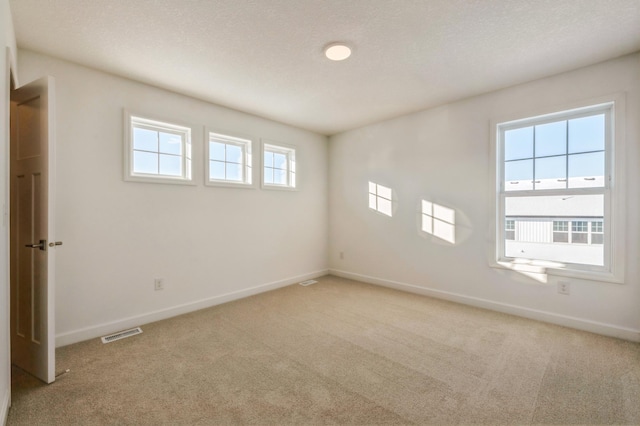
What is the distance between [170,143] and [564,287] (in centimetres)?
445

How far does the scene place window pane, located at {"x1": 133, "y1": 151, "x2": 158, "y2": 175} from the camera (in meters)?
2.98

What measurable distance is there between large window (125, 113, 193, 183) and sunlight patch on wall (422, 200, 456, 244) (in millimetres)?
3033

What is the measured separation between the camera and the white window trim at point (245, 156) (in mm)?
3469

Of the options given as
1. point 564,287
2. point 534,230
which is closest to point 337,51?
point 534,230

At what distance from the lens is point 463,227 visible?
3523 millimetres

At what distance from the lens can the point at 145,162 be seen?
3.05 metres

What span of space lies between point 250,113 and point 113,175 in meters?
1.84

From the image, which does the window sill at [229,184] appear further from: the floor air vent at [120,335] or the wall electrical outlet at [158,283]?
the floor air vent at [120,335]

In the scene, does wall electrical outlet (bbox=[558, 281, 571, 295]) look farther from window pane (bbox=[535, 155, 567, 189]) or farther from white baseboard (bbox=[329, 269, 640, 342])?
window pane (bbox=[535, 155, 567, 189])

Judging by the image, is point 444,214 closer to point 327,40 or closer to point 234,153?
point 327,40

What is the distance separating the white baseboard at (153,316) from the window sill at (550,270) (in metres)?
2.93

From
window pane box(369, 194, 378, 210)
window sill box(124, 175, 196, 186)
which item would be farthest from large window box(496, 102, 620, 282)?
window sill box(124, 175, 196, 186)

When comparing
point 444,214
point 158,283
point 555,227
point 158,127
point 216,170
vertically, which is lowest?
point 158,283

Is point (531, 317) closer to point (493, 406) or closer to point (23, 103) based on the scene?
point (493, 406)
